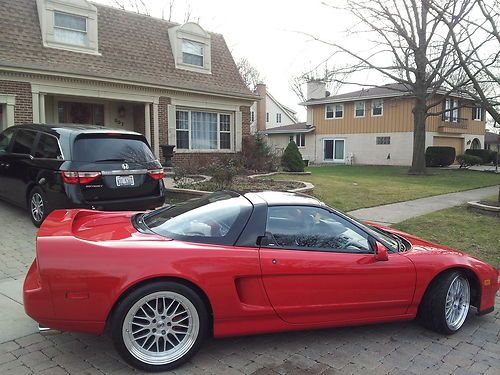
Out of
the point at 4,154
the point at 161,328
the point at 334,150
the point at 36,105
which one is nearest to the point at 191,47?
the point at 36,105

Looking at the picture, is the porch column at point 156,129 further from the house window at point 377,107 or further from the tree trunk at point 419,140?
the house window at point 377,107

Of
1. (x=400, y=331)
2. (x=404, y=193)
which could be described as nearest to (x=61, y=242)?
(x=400, y=331)

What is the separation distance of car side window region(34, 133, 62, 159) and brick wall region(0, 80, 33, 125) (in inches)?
252

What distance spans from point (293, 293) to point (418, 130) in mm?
21733

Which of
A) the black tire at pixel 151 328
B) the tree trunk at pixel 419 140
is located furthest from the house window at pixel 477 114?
→ the black tire at pixel 151 328

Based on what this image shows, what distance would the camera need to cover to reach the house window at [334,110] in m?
34.2

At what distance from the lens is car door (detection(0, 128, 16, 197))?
25.6ft

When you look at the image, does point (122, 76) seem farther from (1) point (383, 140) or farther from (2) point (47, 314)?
(1) point (383, 140)

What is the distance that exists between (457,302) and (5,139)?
798cm

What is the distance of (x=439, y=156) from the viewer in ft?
93.0

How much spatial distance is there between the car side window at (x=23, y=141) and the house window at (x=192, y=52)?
33.4ft

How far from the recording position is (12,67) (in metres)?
11.9

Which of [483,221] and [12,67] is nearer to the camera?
[483,221]

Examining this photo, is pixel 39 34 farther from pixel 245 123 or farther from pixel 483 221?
pixel 483 221
